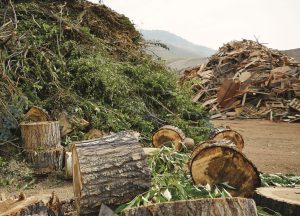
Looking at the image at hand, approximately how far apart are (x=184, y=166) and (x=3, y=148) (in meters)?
2.83

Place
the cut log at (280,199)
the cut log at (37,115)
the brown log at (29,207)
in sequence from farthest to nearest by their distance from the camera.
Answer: the cut log at (37,115), the cut log at (280,199), the brown log at (29,207)

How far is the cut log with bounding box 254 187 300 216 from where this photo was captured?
122 inches

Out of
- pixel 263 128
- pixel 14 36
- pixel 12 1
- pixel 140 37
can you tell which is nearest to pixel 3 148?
pixel 14 36

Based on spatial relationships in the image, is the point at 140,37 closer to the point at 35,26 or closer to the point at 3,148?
the point at 35,26

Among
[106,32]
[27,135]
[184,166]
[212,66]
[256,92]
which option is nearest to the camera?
[184,166]

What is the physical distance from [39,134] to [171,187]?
2619 millimetres

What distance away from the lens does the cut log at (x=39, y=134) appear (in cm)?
537

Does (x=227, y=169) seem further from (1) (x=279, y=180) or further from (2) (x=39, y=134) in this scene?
(2) (x=39, y=134)

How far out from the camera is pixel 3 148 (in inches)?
227

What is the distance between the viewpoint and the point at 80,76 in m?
6.88

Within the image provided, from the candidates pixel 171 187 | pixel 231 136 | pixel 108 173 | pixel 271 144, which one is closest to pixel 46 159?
pixel 108 173

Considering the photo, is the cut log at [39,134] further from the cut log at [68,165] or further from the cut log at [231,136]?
the cut log at [231,136]

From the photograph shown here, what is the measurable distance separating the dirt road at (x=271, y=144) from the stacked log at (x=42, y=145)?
124 inches

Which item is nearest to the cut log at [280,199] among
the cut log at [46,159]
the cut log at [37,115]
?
the cut log at [46,159]
